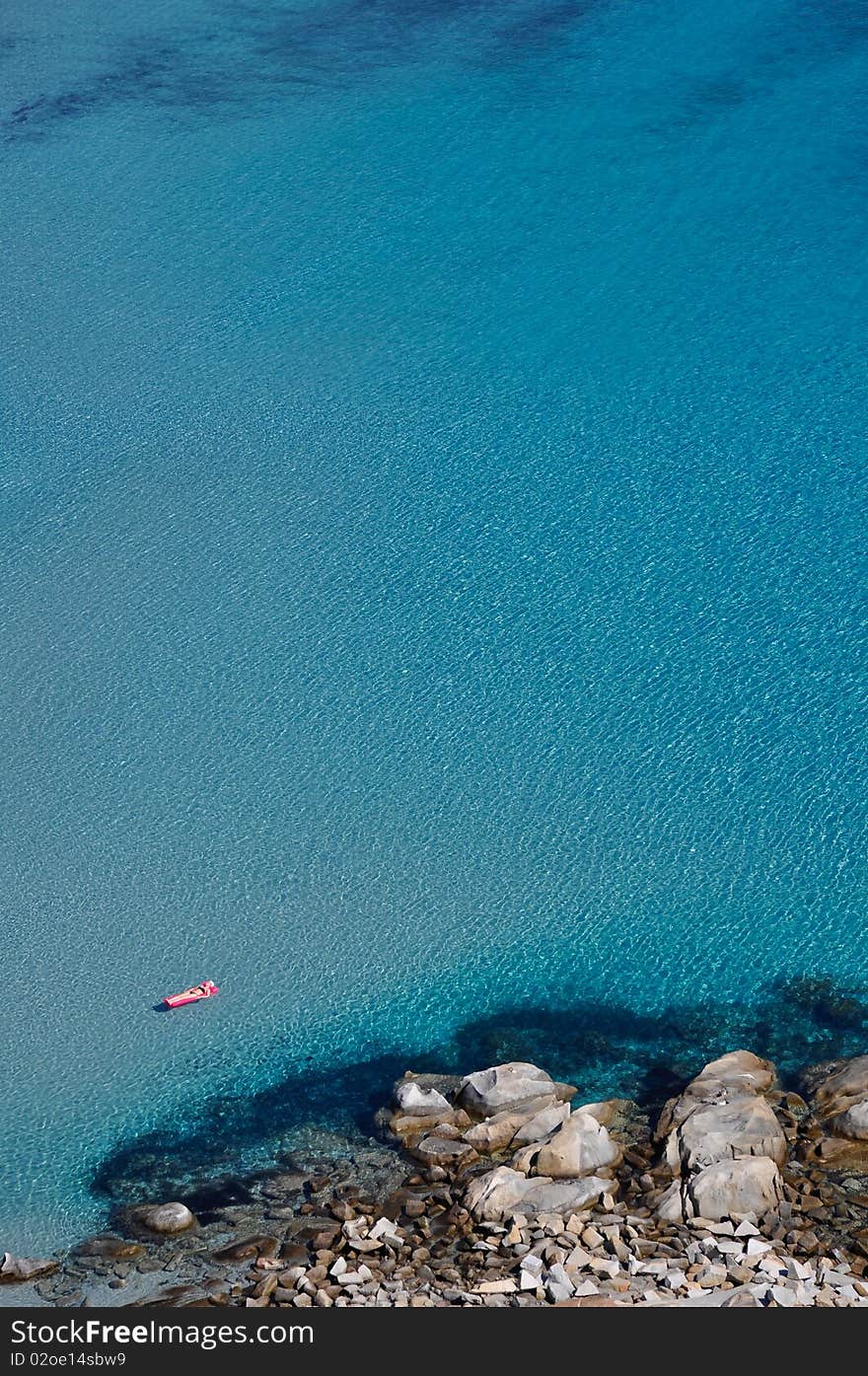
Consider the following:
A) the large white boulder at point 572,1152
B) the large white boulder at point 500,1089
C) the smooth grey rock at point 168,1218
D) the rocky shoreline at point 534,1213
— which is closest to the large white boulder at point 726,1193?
the rocky shoreline at point 534,1213

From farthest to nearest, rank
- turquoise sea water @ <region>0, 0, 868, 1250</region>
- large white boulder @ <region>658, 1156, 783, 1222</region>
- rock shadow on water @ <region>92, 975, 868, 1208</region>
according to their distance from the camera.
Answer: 1. turquoise sea water @ <region>0, 0, 868, 1250</region>
2. rock shadow on water @ <region>92, 975, 868, 1208</region>
3. large white boulder @ <region>658, 1156, 783, 1222</region>

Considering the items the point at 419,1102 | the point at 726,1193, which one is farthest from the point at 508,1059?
the point at 726,1193

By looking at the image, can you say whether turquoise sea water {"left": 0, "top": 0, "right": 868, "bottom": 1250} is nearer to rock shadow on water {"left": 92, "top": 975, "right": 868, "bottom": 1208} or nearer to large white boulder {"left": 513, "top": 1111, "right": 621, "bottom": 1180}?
rock shadow on water {"left": 92, "top": 975, "right": 868, "bottom": 1208}

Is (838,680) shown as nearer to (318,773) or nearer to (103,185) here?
(318,773)

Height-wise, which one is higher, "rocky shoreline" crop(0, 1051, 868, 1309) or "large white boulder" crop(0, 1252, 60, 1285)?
"rocky shoreline" crop(0, 1051, 868, 1309)

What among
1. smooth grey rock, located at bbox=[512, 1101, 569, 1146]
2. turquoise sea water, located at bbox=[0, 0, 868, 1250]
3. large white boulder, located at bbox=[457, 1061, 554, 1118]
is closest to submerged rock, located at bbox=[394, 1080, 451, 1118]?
large white boulder, located at bbox=[457, 1061, 554, 1118]

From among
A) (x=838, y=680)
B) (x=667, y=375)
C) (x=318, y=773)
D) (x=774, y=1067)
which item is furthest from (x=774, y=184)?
(x=774, y=1067)

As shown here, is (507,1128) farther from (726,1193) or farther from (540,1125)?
(726,1193)
